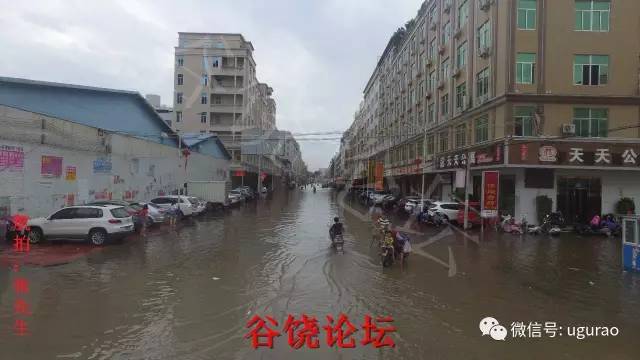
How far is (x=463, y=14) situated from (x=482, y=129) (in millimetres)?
10478

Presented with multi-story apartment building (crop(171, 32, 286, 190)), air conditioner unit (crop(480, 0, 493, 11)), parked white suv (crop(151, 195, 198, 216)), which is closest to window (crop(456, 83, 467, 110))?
air conditioner unit (crop(480, 0, 493, 11))

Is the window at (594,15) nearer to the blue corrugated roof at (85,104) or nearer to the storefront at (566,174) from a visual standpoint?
the storefront at (566,174)

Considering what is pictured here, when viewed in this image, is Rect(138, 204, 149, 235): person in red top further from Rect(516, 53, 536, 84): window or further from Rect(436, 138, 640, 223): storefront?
Rect(516, 53, 536, 84): window

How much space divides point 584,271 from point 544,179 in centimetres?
1395

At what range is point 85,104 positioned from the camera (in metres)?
30.9

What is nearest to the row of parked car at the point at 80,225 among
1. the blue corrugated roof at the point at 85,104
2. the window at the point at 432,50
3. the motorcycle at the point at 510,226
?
the blue corrugated roof at the point at 85,104

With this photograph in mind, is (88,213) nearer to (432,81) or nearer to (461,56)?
(461,56)

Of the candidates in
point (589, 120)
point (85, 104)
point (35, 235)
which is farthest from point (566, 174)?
point (85, 104)

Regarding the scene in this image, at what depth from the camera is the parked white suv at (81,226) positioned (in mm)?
16047

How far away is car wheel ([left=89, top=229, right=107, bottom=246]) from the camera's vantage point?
16094mm

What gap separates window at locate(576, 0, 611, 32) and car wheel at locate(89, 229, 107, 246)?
27928mm

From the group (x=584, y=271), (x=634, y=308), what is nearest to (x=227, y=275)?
(x=634, y=308)

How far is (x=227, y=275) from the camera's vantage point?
11414 mm

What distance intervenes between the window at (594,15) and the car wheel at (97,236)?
91.6ft
